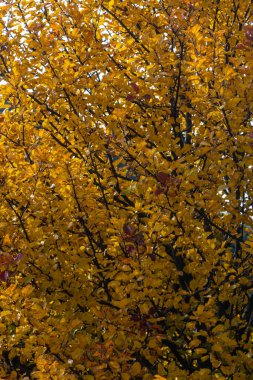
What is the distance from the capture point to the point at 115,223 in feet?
12.7

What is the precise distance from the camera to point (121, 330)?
13.0 feet

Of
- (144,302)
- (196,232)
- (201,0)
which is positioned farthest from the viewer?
(201,0)

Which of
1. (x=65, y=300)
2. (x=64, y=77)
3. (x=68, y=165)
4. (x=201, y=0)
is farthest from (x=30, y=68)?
(x=65, y=300)

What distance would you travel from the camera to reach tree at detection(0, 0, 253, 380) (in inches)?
156

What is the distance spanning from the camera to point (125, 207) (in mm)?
4438

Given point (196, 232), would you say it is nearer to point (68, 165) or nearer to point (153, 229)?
point (153, 229)

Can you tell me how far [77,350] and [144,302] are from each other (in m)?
0.58

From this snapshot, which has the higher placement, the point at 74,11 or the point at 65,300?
the point at 74,11

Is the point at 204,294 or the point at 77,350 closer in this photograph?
the point at 77,350

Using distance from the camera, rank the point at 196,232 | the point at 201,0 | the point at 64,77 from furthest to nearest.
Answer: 1. the point at 201,0
2. the point at 64,77
3. the point at 196,232

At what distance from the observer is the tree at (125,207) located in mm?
3957

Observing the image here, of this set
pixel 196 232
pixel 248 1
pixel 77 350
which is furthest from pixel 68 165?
pixel 248 1

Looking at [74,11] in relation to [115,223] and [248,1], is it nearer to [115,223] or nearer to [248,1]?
[248,1]

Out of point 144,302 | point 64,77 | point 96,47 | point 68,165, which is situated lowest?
point 144,302
